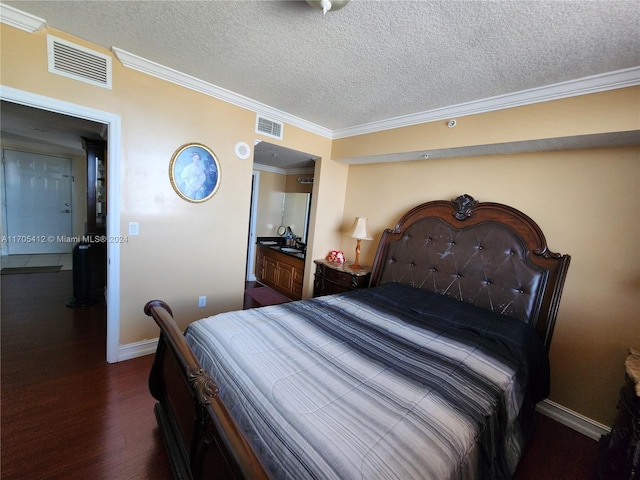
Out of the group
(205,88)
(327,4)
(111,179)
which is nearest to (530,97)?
(327,4)

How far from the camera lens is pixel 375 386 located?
1.06m

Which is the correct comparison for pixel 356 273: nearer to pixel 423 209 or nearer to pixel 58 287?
pixel 423 209

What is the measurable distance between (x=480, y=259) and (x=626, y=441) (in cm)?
Result: 128

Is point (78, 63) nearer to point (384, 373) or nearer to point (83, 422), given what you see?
point (83, 422)

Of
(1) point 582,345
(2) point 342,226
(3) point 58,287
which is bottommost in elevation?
(3) point 58,287

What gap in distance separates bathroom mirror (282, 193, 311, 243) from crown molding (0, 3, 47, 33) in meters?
3.38

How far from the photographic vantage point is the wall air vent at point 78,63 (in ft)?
5.62

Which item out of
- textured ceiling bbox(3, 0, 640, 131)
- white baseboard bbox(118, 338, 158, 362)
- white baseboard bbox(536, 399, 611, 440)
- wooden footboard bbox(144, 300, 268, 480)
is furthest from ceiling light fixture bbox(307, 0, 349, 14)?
white baseboard bbox(536, 399, 611, 440)

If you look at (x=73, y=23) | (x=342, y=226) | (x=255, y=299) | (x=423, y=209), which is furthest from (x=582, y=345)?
(x=73, y=23)

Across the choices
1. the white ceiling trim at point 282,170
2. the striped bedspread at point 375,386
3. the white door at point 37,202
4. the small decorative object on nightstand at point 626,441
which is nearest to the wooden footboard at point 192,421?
the striped bedspread at point 375,386

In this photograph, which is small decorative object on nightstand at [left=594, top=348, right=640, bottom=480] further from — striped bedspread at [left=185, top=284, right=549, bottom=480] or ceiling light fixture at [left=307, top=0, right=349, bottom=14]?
ceiling light fixture at [left=307, top=0, right=349, bottom=14]

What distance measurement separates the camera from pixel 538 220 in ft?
6.72

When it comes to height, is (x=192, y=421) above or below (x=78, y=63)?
below

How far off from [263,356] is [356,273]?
1814 millimetres
